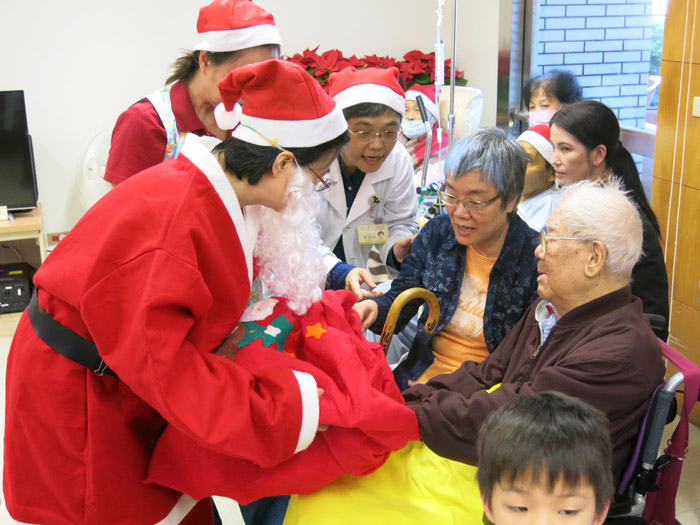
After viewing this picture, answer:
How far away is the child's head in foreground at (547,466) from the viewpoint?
55.1 inches

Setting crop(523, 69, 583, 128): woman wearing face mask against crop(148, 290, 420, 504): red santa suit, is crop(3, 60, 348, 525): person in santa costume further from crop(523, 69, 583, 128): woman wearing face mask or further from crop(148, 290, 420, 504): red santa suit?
crop(523, 69, 583, 128): woman wearing face mask

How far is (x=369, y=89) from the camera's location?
2.79 meters

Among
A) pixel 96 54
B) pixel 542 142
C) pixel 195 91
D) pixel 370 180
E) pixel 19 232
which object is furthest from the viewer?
pixel 96 54

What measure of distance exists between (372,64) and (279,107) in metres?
4.26

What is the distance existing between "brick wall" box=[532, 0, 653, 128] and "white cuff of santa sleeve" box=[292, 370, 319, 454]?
3.45m

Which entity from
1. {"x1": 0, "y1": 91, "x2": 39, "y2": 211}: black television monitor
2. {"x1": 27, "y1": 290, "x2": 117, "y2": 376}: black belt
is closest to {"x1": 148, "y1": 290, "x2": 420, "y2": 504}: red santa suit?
{"x1": 27, "y1": 290, "x2": 117, "y2": 376}: black belt

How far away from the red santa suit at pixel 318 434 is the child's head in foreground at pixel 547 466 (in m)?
0.27

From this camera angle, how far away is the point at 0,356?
4543 millimetres

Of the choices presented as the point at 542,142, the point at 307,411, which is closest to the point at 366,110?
the point at 542,142

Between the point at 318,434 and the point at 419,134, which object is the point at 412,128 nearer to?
the point at 419,134

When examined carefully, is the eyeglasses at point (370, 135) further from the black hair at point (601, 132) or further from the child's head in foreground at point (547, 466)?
the child's head in foreground at point (547, 466)

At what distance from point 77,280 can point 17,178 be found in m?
4.10

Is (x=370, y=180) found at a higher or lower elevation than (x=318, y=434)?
higher

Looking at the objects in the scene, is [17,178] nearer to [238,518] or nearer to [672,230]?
[238,518]
